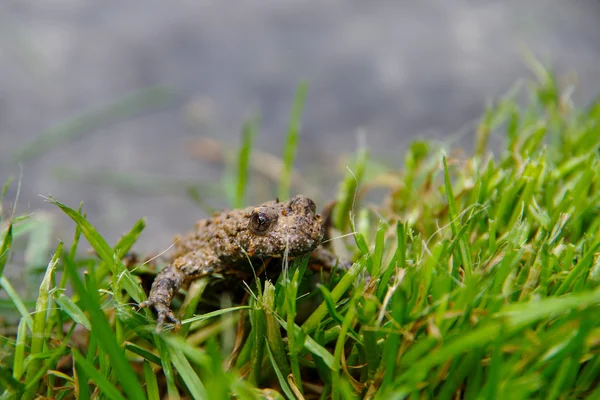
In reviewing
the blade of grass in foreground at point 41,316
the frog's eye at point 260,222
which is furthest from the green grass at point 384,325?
the frog's eye at point 260,222

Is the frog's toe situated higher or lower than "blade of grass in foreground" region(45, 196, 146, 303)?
lower

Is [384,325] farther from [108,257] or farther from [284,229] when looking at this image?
[108,257]

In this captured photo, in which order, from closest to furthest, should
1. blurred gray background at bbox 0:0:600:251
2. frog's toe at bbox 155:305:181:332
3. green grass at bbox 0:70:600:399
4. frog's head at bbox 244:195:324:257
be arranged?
green grass at bbox 0:70:600:399
frog's toe at bbox 155:305:181:332
frog's head at bbox 244:195:324:257
blurred gray background at bbox 0:0:600:251

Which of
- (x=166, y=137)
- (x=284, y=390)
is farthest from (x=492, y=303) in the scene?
(x=166, y=137)

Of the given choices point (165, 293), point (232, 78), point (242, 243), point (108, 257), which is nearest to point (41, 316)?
point (108, 257)

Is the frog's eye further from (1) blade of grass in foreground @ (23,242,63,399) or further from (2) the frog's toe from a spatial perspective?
(1) blade of grass in foreground @ (23,242,63,399)

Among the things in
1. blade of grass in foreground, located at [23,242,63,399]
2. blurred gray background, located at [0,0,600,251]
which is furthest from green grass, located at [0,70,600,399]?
blurred gray background, located at [0,0,600,251]

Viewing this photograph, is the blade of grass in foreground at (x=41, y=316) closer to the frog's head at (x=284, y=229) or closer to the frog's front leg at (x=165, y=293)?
the frog's front leg at (x=165, y=293)
